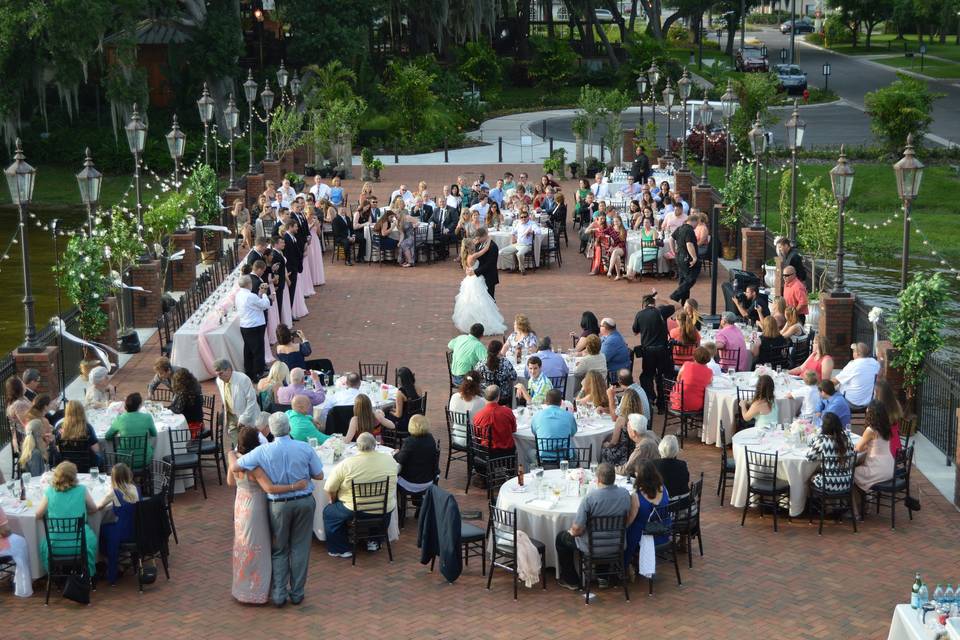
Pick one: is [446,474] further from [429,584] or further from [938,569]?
[938,569]

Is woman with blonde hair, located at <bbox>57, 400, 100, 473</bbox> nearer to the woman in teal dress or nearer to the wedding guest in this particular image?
the woman in teal dress

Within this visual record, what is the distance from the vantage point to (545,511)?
12.5m

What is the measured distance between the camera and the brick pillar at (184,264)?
25.3 metres

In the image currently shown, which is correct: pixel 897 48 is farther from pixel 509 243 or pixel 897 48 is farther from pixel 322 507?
pixel 322 507

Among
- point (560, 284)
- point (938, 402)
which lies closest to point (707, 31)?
point (560, 284)

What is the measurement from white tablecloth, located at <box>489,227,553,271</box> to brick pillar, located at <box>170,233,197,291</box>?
19.6 ft

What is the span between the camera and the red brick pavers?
11.6 metres

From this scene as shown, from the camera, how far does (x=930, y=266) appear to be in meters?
34.6

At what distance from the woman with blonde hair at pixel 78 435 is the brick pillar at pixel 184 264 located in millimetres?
11478

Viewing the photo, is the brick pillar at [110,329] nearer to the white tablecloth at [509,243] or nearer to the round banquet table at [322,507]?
the round banquet table at [322,507]

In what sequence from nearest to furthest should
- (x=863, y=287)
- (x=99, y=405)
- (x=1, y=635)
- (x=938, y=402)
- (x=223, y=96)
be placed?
(x=1, y=635)
(x=99, y=405)
(x=938, y=402)
(x=863, y=287)
(x=223, y=96)

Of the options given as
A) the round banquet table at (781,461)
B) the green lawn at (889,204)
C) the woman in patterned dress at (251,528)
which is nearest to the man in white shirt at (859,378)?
the round banquet table at (781,461)

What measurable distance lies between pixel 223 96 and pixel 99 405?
38.1 m

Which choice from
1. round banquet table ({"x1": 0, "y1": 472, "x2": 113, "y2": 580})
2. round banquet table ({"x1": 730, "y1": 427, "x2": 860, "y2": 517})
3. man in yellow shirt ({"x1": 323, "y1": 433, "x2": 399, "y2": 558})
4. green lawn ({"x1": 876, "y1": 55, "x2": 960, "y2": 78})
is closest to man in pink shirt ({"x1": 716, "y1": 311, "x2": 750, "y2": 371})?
round banquet table ({"x1": 730, "y1": 427, "x2": 860, "y2": 517})
